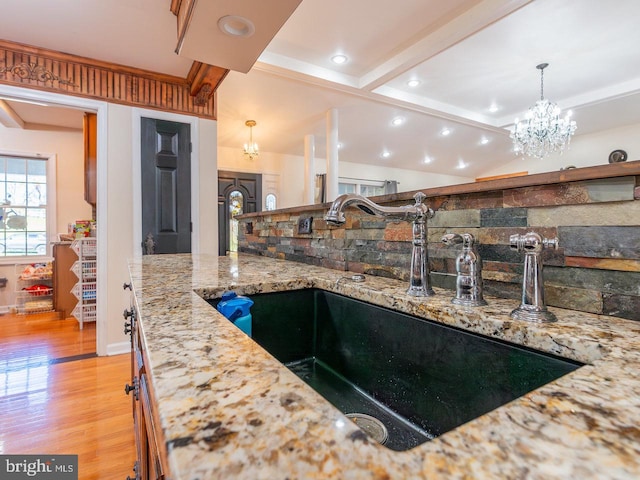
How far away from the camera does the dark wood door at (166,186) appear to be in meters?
2.76

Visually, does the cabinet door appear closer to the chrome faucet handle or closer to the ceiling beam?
the chrome faucet handle

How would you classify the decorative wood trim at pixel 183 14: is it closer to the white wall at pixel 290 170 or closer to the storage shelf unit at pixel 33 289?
the white wall at pixel 290 170

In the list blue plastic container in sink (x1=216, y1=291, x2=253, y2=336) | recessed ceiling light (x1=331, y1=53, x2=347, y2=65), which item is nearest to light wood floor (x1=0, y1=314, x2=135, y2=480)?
blue plastic container in sink (x1=216, y1=291, x2=253, y2=336)

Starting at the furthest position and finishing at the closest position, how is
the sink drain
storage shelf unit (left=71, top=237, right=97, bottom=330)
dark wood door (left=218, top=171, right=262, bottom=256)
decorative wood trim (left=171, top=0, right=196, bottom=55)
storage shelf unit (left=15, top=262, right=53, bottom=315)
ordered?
1. dark wood door (left=218, top=171, right=262, bottom=256)
2. storage shelf unit (left=15, top=262, right=53, bottom=315)
3. storage shelf unit (left=71, top=237, right=97, bottom=330)
4. decorative wood trim (left=171, top=0, right=196, bottom=55)
5. the sink drain

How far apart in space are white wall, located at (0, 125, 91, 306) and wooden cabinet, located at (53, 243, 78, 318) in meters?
0.81

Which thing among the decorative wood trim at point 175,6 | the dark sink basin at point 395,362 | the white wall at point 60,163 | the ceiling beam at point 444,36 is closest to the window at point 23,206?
the white wall at point 60,163

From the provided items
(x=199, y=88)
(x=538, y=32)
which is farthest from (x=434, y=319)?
Result: (x=538, y=32)

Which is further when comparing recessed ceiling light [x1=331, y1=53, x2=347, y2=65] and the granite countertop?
recessed ceiling light [x1=331, y1=53, x2=347, y2=65]

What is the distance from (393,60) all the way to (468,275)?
3231 millimetres

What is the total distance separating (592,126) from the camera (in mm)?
→ 5938

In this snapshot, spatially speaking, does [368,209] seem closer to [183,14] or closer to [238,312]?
[238,312]

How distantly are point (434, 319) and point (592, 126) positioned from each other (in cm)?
741

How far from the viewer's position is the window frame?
13.5 feet

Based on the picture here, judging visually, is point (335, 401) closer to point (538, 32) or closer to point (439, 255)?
point (439, 255)
